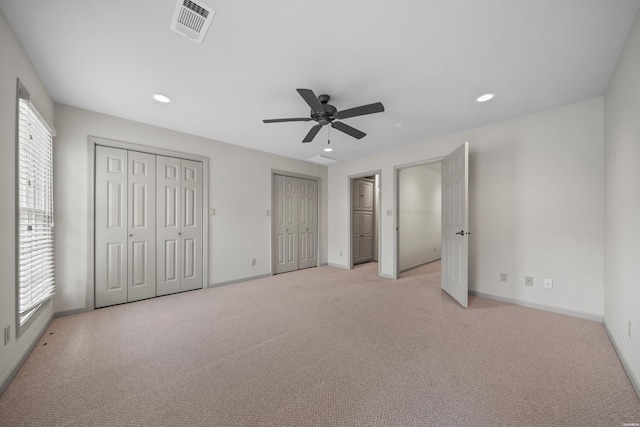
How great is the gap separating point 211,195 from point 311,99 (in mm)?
2619

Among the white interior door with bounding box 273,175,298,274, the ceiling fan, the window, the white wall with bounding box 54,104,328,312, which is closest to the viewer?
the window

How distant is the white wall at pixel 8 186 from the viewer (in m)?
1.60

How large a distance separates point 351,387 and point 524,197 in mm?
3105

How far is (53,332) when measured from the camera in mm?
2369

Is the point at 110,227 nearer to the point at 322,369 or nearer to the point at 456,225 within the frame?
the point at 322,369

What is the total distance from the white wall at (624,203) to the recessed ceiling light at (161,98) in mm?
3858

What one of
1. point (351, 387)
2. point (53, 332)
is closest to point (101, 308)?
point (53, 332)

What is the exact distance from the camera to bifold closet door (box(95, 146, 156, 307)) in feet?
9.86

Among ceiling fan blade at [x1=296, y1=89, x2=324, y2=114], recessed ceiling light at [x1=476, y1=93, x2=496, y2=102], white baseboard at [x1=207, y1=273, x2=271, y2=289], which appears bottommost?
white baseboard at [x1=207, y1=273, x2=271, y2=289]

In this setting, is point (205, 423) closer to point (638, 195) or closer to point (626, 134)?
point (638, 195)

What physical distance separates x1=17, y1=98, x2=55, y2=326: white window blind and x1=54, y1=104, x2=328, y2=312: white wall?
0.49 ft

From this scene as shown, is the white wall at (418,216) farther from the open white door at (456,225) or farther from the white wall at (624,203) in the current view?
the white wall at (624,203)

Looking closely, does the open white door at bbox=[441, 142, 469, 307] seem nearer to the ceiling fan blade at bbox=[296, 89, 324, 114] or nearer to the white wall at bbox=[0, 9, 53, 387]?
the ceiling fan blade at bbox=[296, 89, 324, 114]

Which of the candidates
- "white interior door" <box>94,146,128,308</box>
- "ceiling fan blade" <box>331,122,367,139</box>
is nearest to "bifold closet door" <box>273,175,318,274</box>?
"white interior door" <box>94,146,128,308</box>
